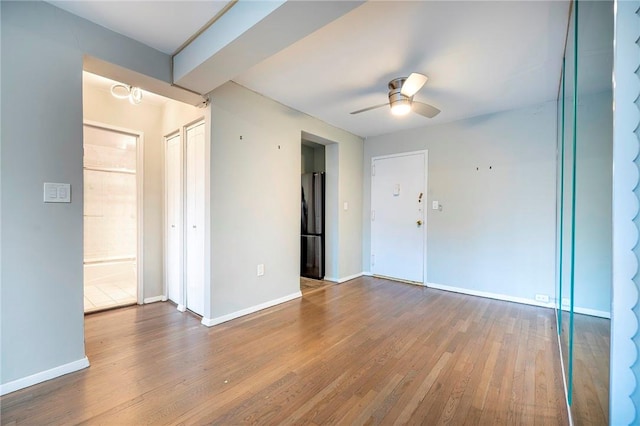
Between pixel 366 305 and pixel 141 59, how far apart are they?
10.5 feet

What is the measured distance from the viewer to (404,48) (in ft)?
6.84

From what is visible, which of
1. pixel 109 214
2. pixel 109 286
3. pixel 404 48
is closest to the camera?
pixel 404 48

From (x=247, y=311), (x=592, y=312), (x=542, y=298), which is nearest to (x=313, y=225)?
(x=247, y=311)

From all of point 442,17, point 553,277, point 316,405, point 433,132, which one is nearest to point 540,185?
point 553,277

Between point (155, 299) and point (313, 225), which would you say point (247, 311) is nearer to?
point (155, 299)

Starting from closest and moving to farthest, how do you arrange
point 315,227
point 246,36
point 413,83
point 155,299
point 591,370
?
1. point 591,370
2. point 246,36
3. point 413,83
4. point 155,299
5. point 315,227

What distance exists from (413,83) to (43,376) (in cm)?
336

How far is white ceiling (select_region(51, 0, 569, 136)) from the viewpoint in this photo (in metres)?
1.72

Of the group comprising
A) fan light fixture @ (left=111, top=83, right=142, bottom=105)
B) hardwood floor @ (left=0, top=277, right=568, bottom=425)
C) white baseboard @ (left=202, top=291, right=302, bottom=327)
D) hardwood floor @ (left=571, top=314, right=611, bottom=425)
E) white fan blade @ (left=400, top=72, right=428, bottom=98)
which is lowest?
hardwood floor @ (left=0, top=277, right=568, bottom=425)

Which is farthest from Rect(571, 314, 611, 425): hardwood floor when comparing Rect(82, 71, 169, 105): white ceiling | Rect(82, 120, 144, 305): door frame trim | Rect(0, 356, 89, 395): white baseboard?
Rect(82, 120, 144, 305): door frame trim

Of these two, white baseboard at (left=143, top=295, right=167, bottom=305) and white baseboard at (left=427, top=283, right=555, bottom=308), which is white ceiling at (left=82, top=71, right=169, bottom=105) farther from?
white baseboard at (left=427, top=283, right=555, bottom=308)

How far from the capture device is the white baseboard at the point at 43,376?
1593 mm

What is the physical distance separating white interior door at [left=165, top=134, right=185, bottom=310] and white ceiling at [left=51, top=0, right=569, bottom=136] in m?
1.24

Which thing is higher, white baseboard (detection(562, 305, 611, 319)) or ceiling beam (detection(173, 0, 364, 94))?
ceiling beam (detection(173, 0, 364, 94))
